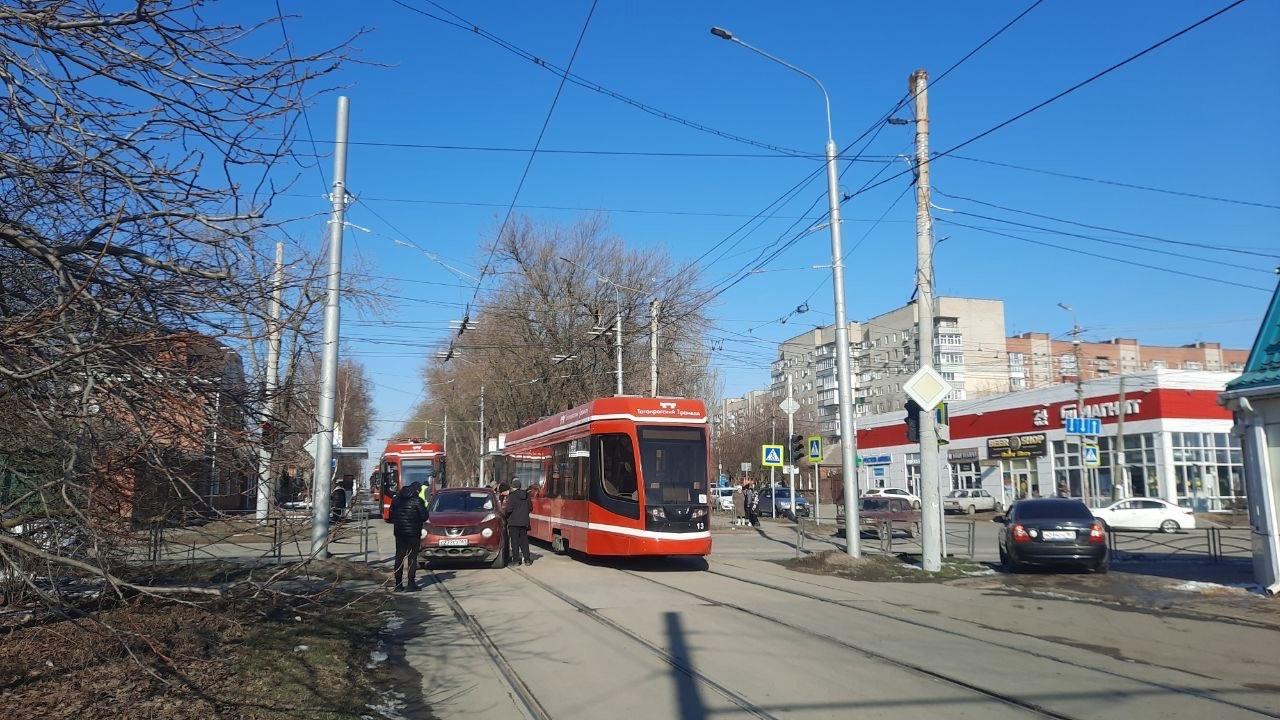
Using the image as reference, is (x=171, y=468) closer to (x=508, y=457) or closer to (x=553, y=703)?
(x=553, y=703)

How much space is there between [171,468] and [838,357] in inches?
597

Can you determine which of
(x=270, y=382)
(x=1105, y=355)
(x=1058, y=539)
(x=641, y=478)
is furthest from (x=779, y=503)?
(x=1105, y=355)

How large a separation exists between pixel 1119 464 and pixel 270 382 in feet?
146

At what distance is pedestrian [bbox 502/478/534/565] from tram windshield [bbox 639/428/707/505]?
283cm

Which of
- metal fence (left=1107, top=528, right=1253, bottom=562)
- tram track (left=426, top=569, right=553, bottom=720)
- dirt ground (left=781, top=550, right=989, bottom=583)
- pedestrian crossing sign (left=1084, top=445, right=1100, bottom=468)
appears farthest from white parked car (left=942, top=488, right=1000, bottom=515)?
tram track (left=426, top=569, right=553, bottom=720)

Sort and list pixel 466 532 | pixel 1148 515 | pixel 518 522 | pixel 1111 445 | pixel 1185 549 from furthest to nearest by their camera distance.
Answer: pixel 1111 445 < pixel 1148 515 < pixel 1185 549 < pixel 518 522 < pixel 466 532

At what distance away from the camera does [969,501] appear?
171ft

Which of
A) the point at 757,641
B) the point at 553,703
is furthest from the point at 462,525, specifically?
the point at 553,703

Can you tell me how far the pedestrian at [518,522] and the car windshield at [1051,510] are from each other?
10125mm

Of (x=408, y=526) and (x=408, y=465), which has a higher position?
(x=408, y=465)

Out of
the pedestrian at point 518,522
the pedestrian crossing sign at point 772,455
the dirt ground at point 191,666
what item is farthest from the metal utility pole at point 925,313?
the pedestrian crossing sign at point 772,455

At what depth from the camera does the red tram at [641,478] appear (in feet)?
57.2

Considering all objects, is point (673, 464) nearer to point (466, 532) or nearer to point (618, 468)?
point (618, 468)

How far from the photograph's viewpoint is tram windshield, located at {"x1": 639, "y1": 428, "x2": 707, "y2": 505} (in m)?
17.6
